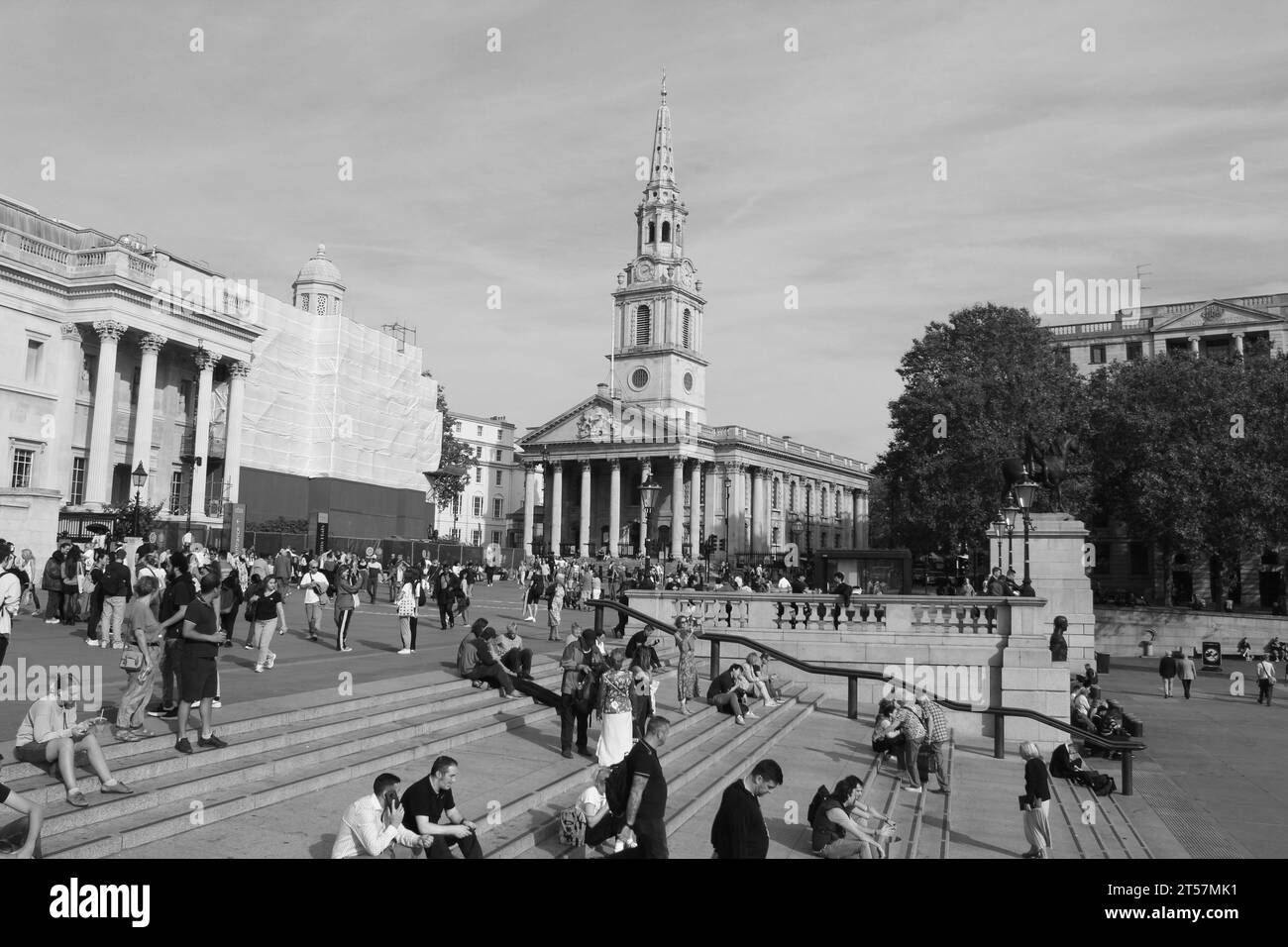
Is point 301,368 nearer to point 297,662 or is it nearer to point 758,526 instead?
point 297,662

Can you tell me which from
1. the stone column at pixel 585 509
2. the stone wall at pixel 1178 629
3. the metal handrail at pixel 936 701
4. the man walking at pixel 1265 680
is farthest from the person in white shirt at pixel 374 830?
the stone column at pixel 585 509

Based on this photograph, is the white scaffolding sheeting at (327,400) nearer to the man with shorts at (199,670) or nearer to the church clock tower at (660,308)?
the church clock tower at (660,308)

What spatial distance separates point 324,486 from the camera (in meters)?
52.2

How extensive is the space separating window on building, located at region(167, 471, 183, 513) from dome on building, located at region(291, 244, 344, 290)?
91.7 ft

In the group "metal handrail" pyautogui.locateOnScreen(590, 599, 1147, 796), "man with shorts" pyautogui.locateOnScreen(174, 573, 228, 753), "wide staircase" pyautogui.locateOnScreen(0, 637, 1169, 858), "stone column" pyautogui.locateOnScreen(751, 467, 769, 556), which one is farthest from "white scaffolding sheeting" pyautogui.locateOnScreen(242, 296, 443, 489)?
"man with shorts" pyautogui.locateOnScreen(174, 573, 228, 753)

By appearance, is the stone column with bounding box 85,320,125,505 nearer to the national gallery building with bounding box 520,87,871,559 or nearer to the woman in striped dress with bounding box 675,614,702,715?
the woman in striped dress with bounding box 675,614,702,715

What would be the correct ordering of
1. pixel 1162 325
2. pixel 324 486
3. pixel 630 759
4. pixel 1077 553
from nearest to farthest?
1. pixel 630 759
2. pixel 1077 553
3. pixel 324 486
4. pixel 1162 325

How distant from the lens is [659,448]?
8669 cm

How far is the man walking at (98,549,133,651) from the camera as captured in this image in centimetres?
1488

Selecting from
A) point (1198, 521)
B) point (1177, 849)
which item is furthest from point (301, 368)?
point (1177, 849)

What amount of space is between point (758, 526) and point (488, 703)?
7984cm

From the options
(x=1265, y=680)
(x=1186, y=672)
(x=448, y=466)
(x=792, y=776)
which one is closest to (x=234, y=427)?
(x=448, y=466)

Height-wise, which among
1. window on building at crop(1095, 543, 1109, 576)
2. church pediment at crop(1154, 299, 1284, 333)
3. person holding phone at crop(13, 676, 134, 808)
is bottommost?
person holding phone at crop(13, 676, 134, 808)

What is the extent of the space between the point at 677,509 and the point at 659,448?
5.86 m
